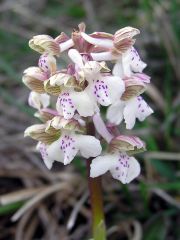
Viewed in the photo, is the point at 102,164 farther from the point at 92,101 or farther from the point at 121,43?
the point at 121,43

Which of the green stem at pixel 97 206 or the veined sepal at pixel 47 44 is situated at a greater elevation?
the veined sepal at pixel 47 44

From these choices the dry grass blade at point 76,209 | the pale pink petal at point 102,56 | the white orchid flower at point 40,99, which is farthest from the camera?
the dry grass blade at point 76,209

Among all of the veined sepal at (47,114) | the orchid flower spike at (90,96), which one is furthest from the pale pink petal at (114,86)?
the veined sepal at (47,114)

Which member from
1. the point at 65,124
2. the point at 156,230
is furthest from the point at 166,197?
the point at 65,124

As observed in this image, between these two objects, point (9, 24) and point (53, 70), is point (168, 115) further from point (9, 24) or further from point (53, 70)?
point (9, 24)

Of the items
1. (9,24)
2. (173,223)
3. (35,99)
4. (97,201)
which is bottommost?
(173,223)

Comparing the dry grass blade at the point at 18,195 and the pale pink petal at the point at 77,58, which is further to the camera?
the dry grass blade at the point at 18,195

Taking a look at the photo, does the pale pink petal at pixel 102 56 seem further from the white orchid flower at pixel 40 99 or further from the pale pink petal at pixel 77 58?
the white orchid flower at pixel 40 99

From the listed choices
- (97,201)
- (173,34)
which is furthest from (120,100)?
(173,34)

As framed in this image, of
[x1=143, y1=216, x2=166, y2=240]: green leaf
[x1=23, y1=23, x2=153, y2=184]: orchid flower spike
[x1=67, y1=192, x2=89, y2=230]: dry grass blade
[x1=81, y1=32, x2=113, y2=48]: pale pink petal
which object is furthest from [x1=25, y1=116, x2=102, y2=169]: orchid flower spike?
[x1=143, y1=216, x2=166, y2=240]: green leaf
